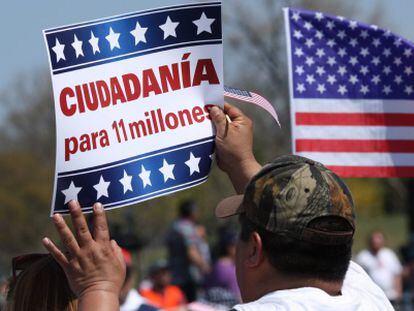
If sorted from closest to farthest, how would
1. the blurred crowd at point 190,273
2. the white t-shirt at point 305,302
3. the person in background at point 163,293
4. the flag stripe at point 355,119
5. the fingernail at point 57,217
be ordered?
the white t-shirt at point 305,302 < the fingernail at point 57,217 < the flag stripe at point 355,119 < the person in background at point 163,293 < the blurred crowd at point 190,273

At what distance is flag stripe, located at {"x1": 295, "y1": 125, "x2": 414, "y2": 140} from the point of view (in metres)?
5.35

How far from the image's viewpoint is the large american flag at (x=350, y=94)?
17.5 ft

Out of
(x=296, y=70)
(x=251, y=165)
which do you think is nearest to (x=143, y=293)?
(x=296, y=70)

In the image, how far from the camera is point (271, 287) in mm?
2756

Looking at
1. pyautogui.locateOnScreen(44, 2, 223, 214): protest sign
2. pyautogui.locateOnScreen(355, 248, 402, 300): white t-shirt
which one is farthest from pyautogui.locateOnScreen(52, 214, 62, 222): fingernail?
pyautogui.locateOnScreen(355, 248, 402, 300): white t-shirt

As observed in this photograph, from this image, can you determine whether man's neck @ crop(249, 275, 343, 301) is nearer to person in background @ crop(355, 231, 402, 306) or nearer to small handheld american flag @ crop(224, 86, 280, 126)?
small handheld american flag @ crop(224, 86, 280, 126)

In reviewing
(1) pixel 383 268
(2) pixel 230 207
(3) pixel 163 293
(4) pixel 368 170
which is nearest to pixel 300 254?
(2) pixel 230 207

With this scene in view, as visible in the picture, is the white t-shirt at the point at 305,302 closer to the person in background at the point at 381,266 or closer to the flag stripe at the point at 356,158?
the flag stripe at the point at 356,158

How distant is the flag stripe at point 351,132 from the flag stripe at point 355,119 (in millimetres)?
23

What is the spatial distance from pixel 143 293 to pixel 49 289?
7.78 meters

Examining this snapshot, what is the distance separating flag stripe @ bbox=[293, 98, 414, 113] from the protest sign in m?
2.03

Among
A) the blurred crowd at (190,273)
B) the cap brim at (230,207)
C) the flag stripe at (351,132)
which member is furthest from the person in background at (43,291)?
the blurred crowd at (190,273)

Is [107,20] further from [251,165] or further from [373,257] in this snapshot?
[373,257]

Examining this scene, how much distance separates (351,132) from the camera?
5.41 meters
